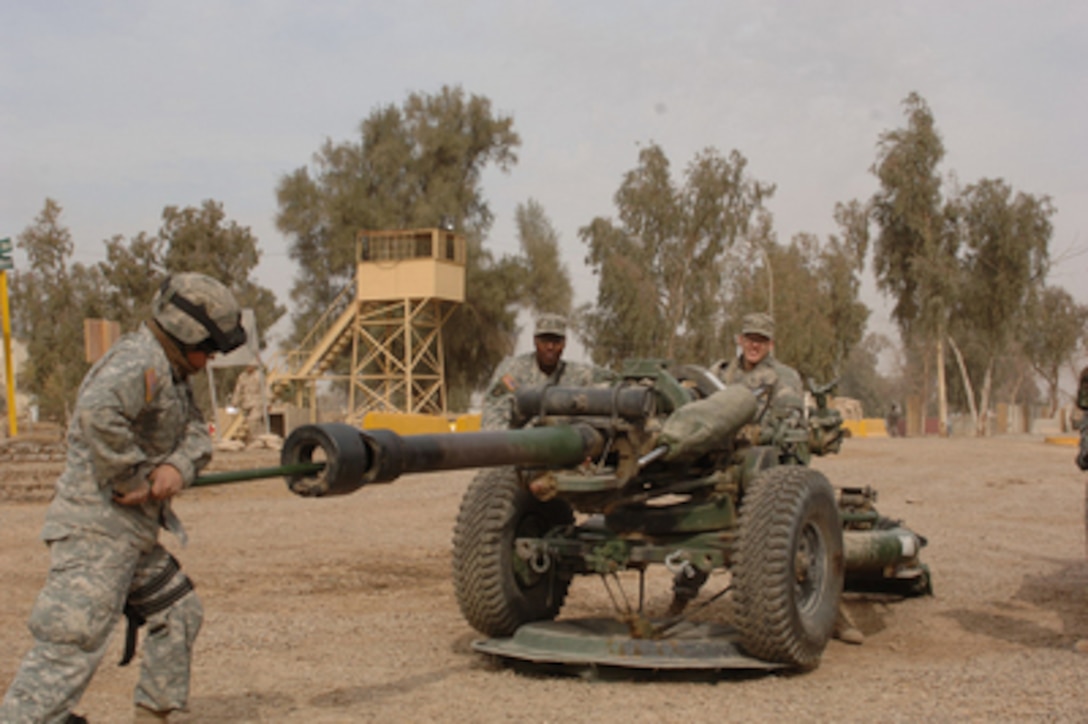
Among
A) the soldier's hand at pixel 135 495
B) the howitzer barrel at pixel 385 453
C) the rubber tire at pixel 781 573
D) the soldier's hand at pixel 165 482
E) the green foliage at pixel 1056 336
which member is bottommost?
the rubber tire at pixel 781 573

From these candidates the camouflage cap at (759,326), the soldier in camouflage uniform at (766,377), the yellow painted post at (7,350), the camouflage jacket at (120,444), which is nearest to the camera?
the camouflage jacket at (120,444)

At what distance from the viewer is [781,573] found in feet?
19.5

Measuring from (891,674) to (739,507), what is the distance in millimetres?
1138

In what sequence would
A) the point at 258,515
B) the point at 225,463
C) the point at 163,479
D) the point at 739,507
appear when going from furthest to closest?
the point at 225,463, the point at 258,515, the point at 739,507, the point at 163,479

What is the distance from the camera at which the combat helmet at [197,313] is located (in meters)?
4.68

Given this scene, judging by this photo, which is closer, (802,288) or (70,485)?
(70,485)

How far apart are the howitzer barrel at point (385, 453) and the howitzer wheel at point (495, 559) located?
0.88 meters

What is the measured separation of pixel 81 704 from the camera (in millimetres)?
5523

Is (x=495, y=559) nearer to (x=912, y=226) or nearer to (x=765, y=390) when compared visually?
(x=765, y=390)

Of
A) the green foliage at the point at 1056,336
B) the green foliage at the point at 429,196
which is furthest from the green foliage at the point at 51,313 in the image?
the green foliage at the point at 1056,336

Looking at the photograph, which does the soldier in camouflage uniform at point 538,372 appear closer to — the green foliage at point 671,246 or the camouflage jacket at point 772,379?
the camouflage jacket at point 772,379

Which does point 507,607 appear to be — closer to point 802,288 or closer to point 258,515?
point 258,515

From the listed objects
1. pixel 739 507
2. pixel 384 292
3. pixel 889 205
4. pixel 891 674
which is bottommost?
pixel 891 674

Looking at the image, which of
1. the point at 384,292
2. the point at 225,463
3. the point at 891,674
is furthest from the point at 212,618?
the point at 384,292
